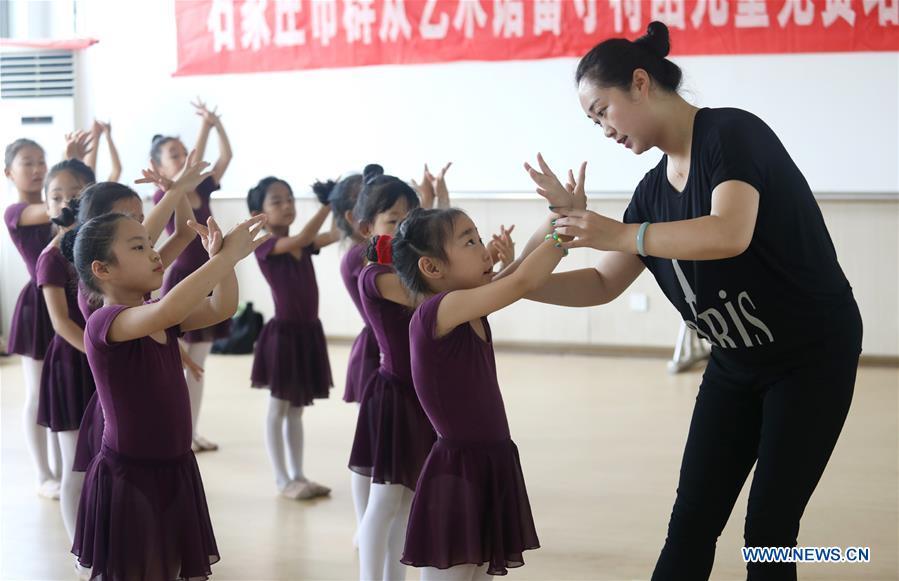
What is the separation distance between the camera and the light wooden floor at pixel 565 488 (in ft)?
9.34

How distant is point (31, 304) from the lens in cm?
344

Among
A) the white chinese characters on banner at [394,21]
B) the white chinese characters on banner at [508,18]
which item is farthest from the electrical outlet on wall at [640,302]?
the white chinese characters on banner at [394,21]

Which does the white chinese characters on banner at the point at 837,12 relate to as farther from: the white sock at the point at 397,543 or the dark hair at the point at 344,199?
the white sock at the point at 397,543

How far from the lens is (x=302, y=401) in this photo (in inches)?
134

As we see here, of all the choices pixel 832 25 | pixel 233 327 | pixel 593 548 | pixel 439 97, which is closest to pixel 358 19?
pixel 439 97

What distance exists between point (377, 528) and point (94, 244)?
2.96ft

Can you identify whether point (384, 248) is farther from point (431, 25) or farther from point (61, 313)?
point (431, 25)

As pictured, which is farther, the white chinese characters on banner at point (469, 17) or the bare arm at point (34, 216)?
the white chinese characters on banner at point (469, 17)

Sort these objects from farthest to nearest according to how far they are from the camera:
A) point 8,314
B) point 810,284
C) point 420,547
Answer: point 8,314
point 420,547
point 810,284

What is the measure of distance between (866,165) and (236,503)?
3649 mm

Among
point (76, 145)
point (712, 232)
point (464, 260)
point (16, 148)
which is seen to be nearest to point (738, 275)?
→ point (712, 232)

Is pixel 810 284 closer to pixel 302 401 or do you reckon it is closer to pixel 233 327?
pixel 302 401

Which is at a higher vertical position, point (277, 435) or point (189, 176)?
point (189, 176)

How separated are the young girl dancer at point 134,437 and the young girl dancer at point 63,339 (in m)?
0.78
